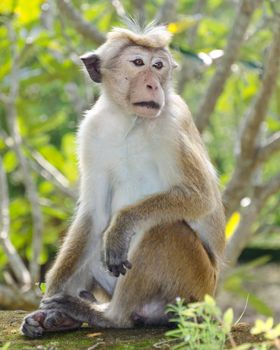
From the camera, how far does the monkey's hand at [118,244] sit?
4477 mm

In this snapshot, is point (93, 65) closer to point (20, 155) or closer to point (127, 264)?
point (127, 264)

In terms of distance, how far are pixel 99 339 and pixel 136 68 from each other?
5.27 feet

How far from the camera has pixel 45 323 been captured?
4.52 meters

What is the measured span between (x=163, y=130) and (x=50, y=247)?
7087 millimetres

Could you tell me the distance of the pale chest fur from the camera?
4.87 m

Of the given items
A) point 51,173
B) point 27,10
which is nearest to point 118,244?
point 27,10

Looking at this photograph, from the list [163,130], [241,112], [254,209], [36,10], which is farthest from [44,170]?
[163,130]

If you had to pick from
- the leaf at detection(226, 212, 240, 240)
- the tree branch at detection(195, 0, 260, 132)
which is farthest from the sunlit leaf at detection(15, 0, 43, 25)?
the leaf at detection(226, 212, 240, 240)

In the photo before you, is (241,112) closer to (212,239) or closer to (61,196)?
(61,196)

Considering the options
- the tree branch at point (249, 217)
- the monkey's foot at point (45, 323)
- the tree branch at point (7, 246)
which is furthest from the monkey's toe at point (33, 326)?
the tree branch at point (249, 217)

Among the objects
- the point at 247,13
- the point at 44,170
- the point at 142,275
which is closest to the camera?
the point at 142,275

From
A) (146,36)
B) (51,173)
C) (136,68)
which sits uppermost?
(146,36)

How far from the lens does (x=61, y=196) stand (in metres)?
8.46

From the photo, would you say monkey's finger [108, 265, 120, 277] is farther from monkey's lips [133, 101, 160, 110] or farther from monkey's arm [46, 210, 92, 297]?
monkey's lips [133, 101, 160, 110]
